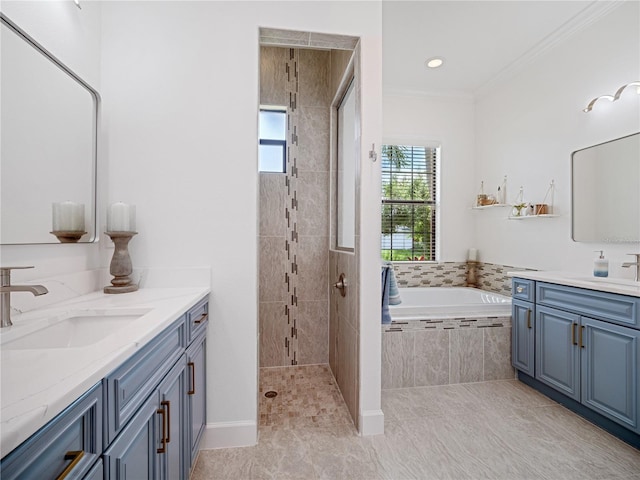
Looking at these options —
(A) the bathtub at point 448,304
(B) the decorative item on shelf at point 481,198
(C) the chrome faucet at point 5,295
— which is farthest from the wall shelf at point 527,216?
(C) the chrome faucet at point 5,295

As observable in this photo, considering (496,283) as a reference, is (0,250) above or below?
above

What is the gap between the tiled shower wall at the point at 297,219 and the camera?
9.79ft

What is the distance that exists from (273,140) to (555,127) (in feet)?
8.34

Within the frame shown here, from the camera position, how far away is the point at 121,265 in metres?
1.61

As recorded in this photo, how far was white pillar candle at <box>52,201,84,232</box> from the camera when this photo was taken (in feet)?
4.56

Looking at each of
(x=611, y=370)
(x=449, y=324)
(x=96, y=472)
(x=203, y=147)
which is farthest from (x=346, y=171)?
(x=96, y=472)

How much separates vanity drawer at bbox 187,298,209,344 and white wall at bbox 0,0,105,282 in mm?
599

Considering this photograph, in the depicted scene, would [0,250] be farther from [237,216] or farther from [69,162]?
[237,216]

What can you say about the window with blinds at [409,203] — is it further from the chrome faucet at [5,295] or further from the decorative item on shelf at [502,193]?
the chrome faucet at [5,295]

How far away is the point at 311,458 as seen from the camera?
1.71 m

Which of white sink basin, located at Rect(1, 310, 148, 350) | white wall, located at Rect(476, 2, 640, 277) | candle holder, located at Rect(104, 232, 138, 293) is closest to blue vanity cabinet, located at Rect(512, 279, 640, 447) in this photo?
white wall, located at Rect(476, 2, 640, 277)

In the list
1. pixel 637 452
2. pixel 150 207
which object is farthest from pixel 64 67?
pixel 637 452

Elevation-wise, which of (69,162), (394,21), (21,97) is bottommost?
(69,162)

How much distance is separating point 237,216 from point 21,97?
98 cm
